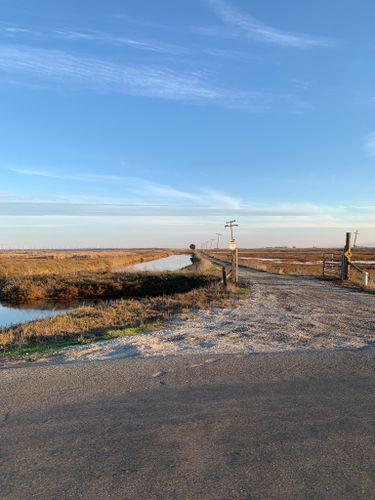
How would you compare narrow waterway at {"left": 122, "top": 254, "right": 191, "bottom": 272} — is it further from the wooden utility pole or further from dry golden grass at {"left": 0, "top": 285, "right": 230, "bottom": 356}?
dry golden grass at {"left": 0, "top": 285, "right": 230, "bottom": 356}

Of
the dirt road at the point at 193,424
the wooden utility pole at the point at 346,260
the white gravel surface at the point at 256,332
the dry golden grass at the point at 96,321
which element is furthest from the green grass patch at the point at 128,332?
the wooden utility pole at the point at 346,260

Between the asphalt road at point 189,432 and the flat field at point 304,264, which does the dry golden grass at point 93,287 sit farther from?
the asphalt road at point 189,432

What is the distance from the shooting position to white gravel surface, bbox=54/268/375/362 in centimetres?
785

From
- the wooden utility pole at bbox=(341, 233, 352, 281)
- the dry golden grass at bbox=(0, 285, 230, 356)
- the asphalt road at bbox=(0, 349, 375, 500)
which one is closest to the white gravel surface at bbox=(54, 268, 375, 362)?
the dry golden grass at bbox=(0, 285, 230, 356)

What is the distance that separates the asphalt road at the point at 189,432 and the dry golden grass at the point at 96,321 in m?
4.21

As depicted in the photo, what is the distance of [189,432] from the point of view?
4152 mm

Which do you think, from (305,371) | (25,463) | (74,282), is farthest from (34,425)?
(74,282)

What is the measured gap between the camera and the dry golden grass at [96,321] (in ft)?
34.8

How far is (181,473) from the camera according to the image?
3408 mm

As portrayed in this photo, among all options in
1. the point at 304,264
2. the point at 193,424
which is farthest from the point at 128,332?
the point at 304,264

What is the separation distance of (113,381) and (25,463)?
2244mm

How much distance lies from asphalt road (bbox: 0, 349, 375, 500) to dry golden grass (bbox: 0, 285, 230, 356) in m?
4.21

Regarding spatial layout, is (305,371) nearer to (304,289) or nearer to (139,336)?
(139,336)

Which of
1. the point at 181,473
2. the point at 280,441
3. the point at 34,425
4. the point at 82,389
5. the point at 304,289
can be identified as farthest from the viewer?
the point at 304,289
